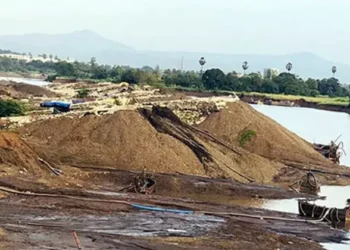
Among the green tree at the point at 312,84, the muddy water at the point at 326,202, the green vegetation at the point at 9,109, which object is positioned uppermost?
the green tree at the point at 312,84

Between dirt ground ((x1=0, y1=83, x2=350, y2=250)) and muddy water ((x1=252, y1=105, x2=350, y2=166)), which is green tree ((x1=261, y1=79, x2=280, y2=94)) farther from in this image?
dirt ground ((x1=0, y1=83, x2=350, y2=250))

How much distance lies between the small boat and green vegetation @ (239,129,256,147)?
17883mm

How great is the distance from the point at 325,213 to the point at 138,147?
12.4 meters

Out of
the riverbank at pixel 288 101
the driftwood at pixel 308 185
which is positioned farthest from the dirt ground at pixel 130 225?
the riverbank at pixel 288 101

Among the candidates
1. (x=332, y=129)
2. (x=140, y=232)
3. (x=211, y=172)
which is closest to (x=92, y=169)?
(x=211, y=172)

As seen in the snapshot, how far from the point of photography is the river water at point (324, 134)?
33469 millimetres

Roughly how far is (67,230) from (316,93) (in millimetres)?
131077

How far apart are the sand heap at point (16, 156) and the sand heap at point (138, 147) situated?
327 centimetres

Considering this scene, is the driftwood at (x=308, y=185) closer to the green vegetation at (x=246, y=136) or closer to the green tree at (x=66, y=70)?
the green vegetation at (x=246, y=136)

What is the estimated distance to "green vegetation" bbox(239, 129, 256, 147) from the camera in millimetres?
47781

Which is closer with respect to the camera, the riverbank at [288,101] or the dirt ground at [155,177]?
the dirt ground at [155,177]

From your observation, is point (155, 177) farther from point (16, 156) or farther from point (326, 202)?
point (326, 202)

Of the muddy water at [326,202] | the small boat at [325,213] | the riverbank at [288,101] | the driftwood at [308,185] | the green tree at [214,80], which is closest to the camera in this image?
the small boat at [325,213]

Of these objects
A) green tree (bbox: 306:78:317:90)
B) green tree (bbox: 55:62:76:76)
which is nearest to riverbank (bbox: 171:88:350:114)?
green tree (bbox: 306:78:317:90)
